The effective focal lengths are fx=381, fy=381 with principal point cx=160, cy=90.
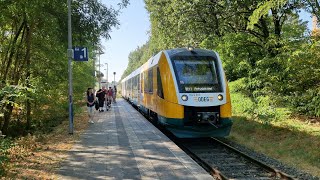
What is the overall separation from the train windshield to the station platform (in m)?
1.87

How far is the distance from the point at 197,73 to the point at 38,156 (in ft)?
18.3

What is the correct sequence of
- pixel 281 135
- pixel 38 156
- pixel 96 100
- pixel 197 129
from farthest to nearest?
pixel 96 100 → pixel 281 135 → pixel 197 129 → pixel 38 156

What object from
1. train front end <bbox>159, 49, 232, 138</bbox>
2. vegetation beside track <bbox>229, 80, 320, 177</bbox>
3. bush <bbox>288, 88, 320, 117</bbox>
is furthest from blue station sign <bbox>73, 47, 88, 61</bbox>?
bush <bbox>288, 88, 320, 117</bbox>

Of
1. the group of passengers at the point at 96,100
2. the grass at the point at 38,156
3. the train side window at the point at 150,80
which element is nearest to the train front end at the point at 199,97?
the train side window at the point at 150,80

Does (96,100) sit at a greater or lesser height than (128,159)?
greater

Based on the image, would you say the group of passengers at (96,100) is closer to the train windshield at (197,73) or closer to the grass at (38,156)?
the grass at (38,156)

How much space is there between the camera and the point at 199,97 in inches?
456

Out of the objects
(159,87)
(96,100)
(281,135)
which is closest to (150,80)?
(159,87)

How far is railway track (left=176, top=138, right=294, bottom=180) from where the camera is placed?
8.19 meters

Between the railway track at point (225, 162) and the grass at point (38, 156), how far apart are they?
134 inches

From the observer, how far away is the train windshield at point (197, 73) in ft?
38.9

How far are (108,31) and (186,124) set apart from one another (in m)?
6.34

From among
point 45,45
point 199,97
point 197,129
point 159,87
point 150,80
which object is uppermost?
point 45,45

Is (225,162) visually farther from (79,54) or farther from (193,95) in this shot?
(79,54)
